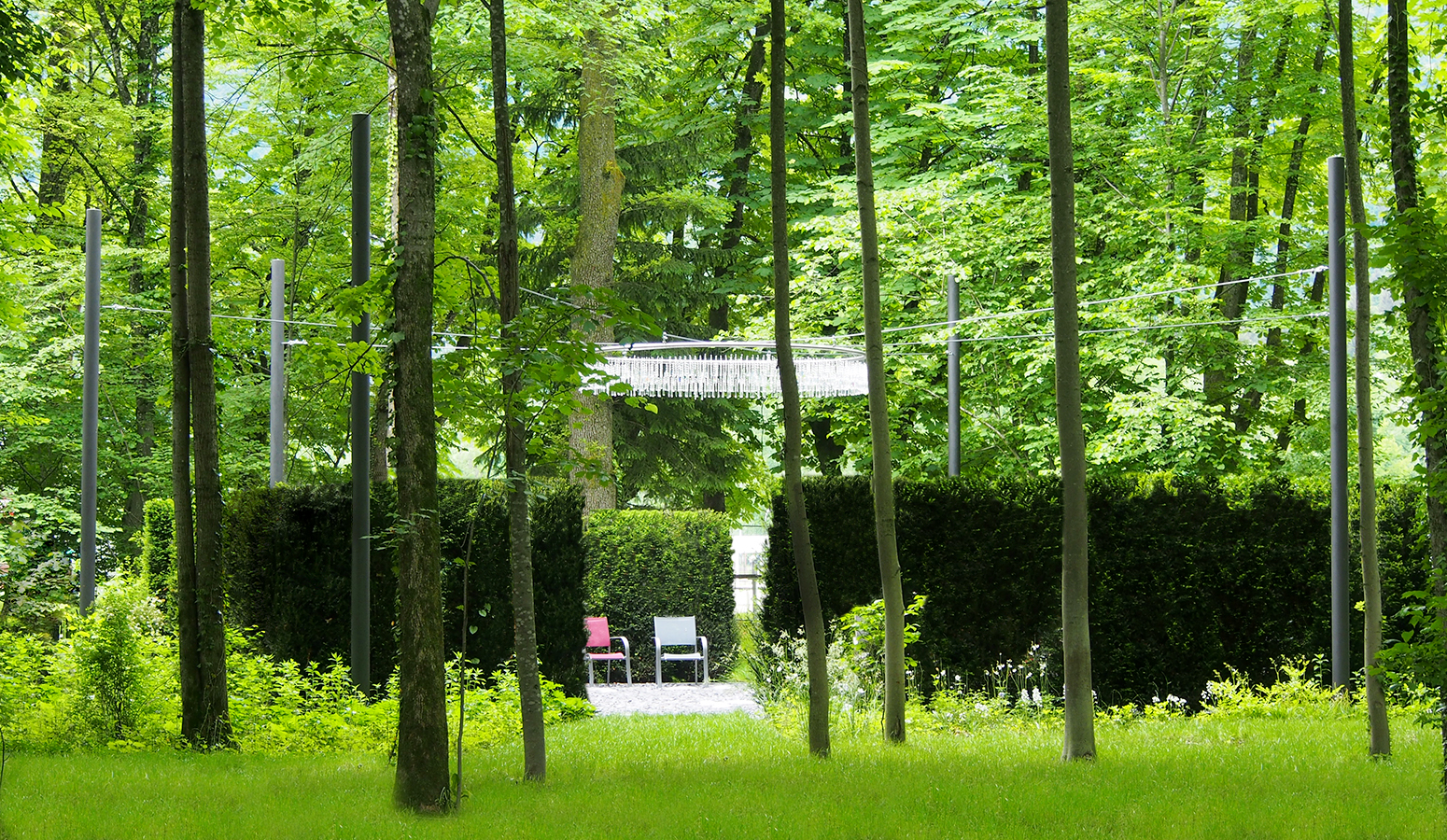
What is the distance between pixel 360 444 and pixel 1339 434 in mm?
7501

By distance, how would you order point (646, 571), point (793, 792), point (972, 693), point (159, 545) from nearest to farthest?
point (793, 792) → point (972, 693) → point (159, 545) → point (646, 571)

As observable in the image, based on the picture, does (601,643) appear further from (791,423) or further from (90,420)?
(791,423)

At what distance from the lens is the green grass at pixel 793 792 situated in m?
5.46

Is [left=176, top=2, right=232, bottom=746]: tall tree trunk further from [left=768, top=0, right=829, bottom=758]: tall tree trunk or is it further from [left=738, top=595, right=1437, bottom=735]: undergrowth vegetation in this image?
[left=738, top=595, right=1437, bottom=735]: undergrowth vegetation

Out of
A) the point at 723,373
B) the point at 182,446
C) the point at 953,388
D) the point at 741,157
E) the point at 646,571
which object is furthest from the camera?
the point at 741,157

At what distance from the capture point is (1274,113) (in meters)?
17.2

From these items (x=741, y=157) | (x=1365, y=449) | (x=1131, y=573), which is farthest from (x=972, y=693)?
(x=741, y=157)

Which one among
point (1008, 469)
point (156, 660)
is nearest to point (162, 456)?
point (156, 660)

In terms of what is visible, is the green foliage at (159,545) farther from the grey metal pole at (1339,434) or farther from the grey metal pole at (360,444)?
the grey metal pole at (1339,434)

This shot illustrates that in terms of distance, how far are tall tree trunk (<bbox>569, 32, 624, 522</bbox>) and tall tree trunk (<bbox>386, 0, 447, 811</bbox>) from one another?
1136 centimetres

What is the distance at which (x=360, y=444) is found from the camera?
8.75 meters

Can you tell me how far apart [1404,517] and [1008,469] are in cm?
615

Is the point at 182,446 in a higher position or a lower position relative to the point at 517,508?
higher

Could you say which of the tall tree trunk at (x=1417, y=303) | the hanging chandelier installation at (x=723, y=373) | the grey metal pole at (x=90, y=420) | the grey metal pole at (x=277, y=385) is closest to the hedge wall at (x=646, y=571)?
the hanging chandelier installation at (x=723, y=373)
